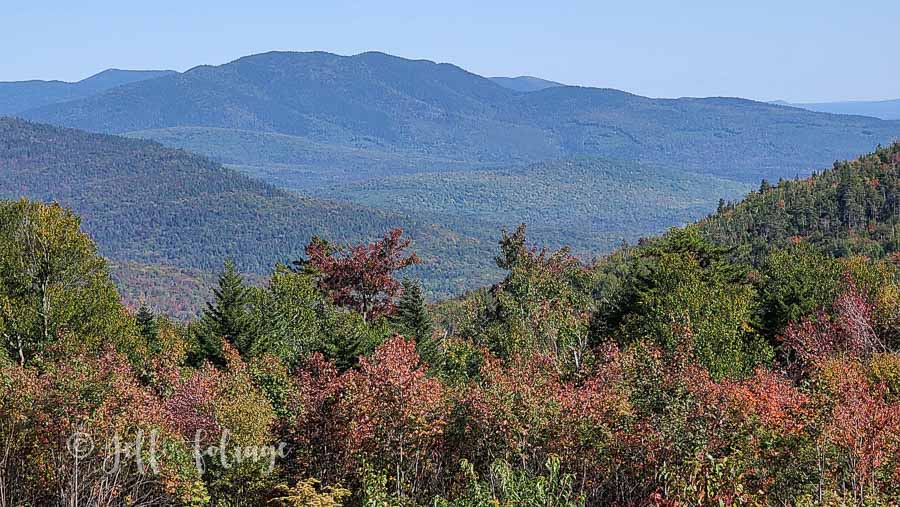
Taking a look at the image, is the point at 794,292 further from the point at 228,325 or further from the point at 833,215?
the point at 833,215

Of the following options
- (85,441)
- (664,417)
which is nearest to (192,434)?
(85,441)

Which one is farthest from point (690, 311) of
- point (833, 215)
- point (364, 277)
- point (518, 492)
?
point (833, 215)

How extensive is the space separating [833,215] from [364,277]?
221 ft

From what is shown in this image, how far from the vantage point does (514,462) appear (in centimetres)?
1830

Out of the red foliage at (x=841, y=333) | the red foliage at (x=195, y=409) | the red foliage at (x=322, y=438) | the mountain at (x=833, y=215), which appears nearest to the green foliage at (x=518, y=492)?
the red foliage at (x=322, y=438)

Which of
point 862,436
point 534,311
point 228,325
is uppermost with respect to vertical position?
point 862,436

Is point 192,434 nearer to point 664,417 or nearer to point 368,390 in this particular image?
point 368,390

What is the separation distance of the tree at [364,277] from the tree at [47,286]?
16.7 metres

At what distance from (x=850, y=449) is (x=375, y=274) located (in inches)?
1395

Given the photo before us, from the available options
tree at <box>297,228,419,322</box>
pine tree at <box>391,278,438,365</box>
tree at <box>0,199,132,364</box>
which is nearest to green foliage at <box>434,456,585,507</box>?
tree at <box>0,199,132,364</box>

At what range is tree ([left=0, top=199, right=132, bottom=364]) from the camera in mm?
30766

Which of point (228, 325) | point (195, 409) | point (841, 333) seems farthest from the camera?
point (228, 325)

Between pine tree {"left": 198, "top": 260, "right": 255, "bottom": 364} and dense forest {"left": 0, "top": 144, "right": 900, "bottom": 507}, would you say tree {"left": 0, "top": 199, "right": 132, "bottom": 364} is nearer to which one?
dense forest {"left": 0, "top": 144, "right": 900, "bottom": 507}

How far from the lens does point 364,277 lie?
158 feet
